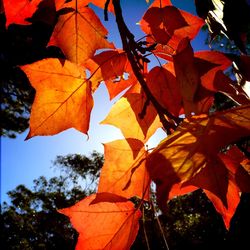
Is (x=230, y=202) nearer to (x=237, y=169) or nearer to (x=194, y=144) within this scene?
(x=237, y=169)

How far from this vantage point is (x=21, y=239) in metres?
10.8

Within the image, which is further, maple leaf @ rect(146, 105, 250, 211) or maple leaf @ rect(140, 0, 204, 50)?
maple leaf @ rect(140, 0, 204, 50)

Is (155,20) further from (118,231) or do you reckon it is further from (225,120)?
(118,231)

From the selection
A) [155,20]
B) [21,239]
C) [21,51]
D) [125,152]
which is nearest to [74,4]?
[155,20]

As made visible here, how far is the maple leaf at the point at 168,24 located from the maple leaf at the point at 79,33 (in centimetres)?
11

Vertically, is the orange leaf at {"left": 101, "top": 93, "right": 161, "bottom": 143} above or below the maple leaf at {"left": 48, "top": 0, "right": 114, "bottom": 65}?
below

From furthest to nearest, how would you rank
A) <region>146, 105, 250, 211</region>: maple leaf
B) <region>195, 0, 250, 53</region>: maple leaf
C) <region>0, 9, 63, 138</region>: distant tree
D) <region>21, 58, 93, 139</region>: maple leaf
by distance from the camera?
<region>0, 9, 63, 138</region>: distant tree → <region>21, 58, 93, 139</region>: maple leaf → <region>195, 0, 250, 53</region>: maple leaf → <region>146, 105, 250, 211</region>: maple leaf

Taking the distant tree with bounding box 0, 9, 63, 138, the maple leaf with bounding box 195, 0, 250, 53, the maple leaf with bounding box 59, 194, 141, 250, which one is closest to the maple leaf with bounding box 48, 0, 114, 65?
the maple leaf with bounding box 195, 0, 250, 53

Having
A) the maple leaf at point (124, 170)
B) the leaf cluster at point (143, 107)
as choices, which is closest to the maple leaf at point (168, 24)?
the leaf cluster at point (143, 107)

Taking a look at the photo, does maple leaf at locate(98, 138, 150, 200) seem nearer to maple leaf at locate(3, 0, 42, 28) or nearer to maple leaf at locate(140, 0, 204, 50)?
maple leaf at locate(140, 0, 204, 50)

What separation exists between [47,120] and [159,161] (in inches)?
12.5

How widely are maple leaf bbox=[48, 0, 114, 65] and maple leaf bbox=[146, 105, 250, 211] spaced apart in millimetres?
371

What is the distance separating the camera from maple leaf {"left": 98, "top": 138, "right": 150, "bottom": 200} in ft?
1.92

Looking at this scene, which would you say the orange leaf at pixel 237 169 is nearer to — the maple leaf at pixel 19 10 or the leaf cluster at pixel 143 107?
the leaf cluster at pixel 143 107
